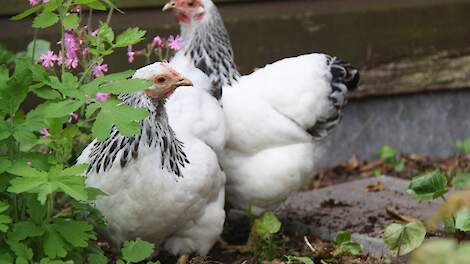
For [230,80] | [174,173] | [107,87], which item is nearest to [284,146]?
[230,80]

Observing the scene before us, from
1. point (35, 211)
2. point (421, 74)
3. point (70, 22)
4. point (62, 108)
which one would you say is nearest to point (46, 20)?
point (70, 22)

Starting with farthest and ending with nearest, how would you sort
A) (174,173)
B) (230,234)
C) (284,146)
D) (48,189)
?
(230,234) < (284,146) < (174,173) < (48,189)

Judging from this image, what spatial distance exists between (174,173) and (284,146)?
2.64 feet

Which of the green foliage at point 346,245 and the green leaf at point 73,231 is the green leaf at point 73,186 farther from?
the green foliage at point 346,245

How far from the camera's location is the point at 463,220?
286 centimetres

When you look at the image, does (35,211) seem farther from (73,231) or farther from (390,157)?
(390,157)

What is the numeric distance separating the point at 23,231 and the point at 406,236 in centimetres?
123

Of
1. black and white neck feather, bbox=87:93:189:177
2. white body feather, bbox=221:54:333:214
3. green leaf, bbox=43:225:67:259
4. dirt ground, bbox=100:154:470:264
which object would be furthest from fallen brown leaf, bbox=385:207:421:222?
green leaf, bbox=43:225:67:259

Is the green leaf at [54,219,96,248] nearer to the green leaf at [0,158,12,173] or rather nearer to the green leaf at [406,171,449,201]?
the green leaf at [0,158,12,173]

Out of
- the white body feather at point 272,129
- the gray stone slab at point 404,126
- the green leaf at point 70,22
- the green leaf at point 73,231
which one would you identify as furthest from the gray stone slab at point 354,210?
the green leaf at point 70,22

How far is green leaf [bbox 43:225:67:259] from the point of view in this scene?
258cm

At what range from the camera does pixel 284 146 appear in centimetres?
378

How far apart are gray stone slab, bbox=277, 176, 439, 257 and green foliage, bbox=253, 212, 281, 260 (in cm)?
30

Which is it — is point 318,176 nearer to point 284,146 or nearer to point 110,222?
point 284,146
